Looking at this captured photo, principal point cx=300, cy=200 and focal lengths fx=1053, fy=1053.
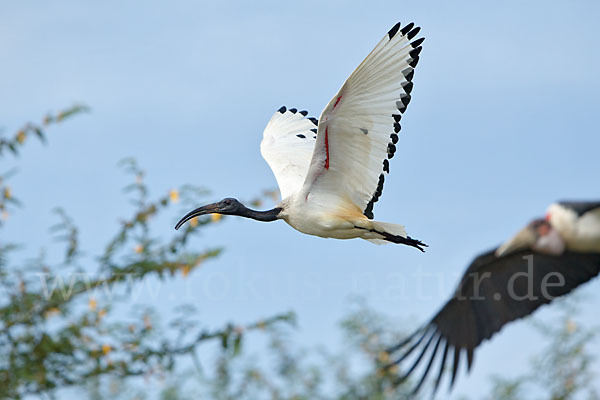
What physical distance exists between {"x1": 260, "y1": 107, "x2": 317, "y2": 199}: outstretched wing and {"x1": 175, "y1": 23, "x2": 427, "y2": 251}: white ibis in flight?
0.04 metres

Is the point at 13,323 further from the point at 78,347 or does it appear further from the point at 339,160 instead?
the point at 339,160

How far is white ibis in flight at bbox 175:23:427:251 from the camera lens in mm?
5883

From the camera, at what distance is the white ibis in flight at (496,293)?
224 inches

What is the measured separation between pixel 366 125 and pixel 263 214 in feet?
3.43

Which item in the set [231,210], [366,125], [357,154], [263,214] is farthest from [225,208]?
[366,125]

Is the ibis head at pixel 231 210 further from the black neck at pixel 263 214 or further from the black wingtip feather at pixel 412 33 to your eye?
the black wingtip feather at pixel 412 33

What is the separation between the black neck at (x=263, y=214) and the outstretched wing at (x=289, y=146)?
0.62 feet

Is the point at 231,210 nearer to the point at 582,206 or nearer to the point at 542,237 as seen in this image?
the point at 542,237

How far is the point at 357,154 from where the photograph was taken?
631 centimetres

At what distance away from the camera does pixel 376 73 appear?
5914 millimetres

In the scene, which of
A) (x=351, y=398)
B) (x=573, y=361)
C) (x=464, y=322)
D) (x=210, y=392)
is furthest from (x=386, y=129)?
(x=210, y=392)

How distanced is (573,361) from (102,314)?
5026 mm

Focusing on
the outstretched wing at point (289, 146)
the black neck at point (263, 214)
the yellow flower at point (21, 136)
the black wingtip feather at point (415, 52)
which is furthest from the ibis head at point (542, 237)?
the yellow flower at point (21, 136)

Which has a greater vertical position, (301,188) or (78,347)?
(301,188)
